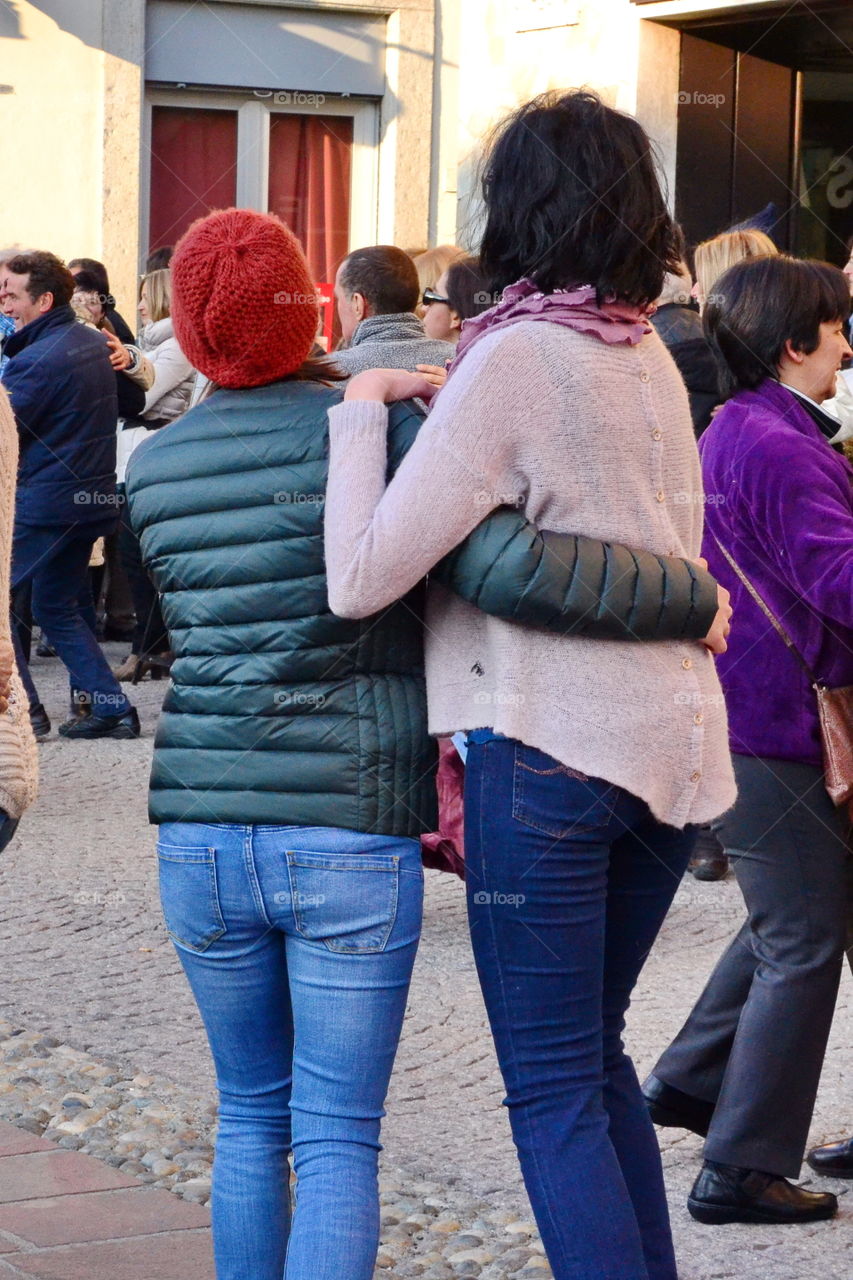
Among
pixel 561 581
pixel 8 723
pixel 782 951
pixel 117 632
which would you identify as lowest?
pixel 117 632

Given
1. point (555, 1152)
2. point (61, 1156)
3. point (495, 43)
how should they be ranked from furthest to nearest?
point (495, 43) → point (61, 1156) → point (555, 1152)

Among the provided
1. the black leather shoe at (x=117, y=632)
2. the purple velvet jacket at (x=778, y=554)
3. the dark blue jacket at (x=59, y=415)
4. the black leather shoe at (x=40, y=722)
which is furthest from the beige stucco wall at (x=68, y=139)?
the purple velvet jacket at (x=778, y=554)

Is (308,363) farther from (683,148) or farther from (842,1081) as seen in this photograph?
(683,148)

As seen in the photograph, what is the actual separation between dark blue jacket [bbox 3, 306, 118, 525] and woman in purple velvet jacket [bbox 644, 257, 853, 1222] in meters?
5.70

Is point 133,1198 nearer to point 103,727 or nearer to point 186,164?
point 103,727

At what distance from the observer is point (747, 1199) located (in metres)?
3.70

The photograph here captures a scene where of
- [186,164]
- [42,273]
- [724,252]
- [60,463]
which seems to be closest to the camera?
[724,252]

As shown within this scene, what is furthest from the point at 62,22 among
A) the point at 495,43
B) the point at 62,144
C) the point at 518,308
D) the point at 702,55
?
the point at 518,308

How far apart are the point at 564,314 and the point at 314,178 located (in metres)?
13.5

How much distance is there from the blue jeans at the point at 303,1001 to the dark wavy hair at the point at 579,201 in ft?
2.69

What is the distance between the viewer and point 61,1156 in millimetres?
3961

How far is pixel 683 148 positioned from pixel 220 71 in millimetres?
5039

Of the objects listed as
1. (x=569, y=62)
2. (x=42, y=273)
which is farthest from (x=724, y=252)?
(x=569, y=62)

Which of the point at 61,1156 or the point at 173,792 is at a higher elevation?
the point at 173,792
